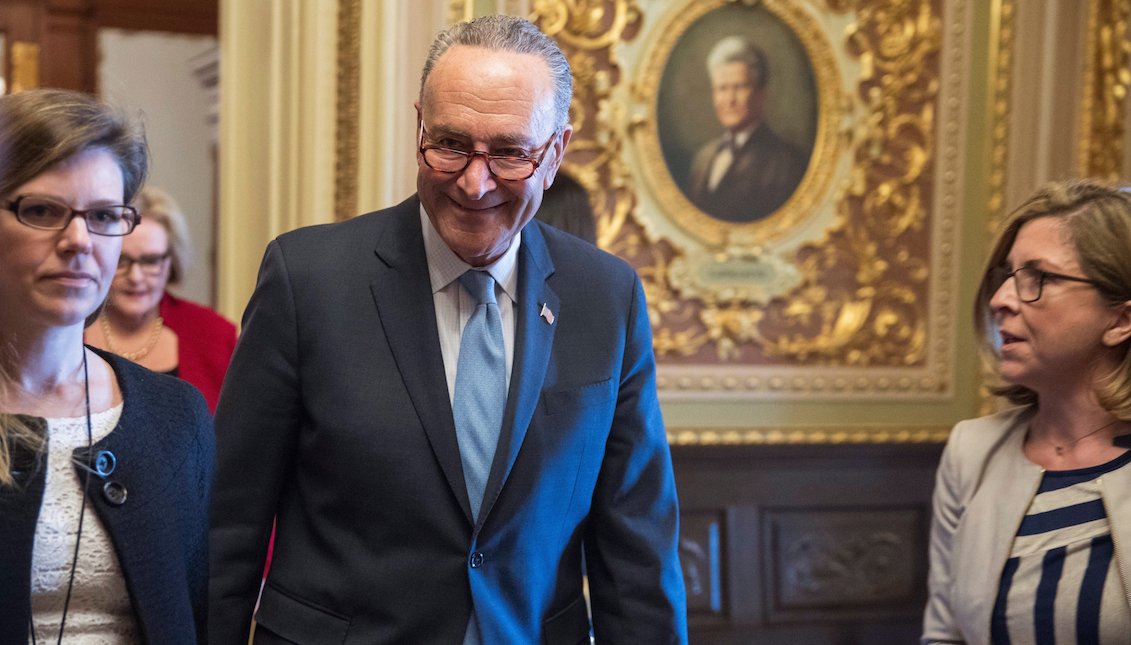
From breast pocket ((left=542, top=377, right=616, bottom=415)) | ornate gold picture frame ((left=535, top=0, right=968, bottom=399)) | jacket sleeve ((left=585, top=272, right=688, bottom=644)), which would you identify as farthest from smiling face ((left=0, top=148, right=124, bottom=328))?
ornate gold picture frame ((left=535, top=0, right=968, bottom=399))

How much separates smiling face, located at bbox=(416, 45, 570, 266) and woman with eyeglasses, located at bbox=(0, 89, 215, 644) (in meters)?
0.44

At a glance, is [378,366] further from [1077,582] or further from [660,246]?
[660,246]

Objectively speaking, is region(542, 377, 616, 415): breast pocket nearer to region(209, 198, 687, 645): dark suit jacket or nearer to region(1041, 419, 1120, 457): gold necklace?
region(209, 198, 687, 645): dark suit jacket

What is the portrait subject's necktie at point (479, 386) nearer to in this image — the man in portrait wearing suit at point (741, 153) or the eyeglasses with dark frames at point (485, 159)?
the eyeglasses with dark frames at point (485, 159)

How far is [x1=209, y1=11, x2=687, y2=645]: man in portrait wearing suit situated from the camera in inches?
76.9

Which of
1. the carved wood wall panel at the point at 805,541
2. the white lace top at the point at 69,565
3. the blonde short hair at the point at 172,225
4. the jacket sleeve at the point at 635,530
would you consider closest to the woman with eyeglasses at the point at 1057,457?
the jacket sleeve at the point at 635,530

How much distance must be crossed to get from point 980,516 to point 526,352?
3.69 feet

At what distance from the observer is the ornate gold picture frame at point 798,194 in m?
4.55

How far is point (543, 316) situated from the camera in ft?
6.94

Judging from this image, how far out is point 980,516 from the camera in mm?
2588

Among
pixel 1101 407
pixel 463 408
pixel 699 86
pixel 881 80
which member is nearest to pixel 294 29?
pixel 699 86

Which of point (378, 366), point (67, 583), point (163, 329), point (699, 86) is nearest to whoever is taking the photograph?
point (67, 583)

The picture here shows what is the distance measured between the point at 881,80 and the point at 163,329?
111 inches

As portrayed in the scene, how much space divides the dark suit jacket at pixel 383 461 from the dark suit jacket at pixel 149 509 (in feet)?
0.45
